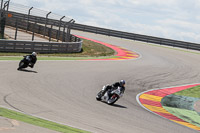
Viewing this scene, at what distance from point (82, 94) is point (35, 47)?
12522 mm

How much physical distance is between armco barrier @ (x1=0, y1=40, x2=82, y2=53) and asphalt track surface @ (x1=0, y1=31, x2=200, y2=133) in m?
4.18

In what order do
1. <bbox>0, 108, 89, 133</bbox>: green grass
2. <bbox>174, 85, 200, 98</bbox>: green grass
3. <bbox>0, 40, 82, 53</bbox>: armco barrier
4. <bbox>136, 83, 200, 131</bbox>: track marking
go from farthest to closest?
<bbox>0, 40, 82, 53</bbox>: armco barrier < <bbox>174, 85, 200, 98</bbox>: green grass < <bbox>136, 83, 200, 131</bbox>: track marking < <bbox>0, 108, 89, 133</bbox>: green grass

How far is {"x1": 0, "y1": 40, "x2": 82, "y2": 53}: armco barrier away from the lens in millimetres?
23503

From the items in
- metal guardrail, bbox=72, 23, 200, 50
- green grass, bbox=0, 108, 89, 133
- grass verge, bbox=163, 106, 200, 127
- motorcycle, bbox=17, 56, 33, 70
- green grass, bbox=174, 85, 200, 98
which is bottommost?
grass verge, bbox=163, 106, 200, 127

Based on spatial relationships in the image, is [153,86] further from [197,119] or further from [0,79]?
[0,79]

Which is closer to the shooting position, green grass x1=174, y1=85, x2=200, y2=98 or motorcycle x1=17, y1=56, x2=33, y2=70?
motorcycle x1=17, y1=56, x2=33, y2=70

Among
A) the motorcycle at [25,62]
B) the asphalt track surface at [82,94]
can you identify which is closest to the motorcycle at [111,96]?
the asphalt track surface at [82,94]

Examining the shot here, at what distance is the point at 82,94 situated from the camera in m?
13.8

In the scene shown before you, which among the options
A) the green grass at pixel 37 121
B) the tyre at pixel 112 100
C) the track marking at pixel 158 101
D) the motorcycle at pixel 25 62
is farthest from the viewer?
the motorcycle at pixel 25 62

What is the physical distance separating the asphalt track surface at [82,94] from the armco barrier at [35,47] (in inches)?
164

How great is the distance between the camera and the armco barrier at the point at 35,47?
23.5 meters

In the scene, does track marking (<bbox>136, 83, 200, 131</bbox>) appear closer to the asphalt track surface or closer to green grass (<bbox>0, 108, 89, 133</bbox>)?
the asphalt track surface

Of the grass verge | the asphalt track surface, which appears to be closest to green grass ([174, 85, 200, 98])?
the asphalt track surface

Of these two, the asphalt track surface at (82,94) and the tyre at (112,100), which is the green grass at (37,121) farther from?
the tyre at (112,100)
